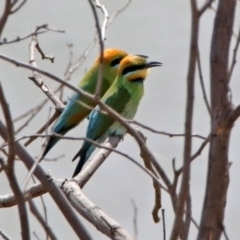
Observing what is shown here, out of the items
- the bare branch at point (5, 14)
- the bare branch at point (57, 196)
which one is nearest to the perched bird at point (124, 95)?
the bare branch at point (57, 196)

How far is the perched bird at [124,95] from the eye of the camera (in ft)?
7.15

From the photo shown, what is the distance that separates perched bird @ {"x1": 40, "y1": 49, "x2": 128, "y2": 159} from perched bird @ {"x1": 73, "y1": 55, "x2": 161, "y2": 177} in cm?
7

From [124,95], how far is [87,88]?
0.23 meters

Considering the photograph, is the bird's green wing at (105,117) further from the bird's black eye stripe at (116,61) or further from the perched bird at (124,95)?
the bird's black eye stripe at (116,61)

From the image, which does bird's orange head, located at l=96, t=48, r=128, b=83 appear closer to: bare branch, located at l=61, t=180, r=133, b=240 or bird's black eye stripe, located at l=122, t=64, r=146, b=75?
bird's black eye stripe, located at l=122, t=64, r=146, b=75

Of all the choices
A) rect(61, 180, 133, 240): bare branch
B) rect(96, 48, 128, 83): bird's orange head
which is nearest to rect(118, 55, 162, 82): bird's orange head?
rect(96, 48, 128, 83): bird's orange head

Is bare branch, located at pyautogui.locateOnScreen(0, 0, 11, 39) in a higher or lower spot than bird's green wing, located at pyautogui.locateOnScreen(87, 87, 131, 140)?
lower

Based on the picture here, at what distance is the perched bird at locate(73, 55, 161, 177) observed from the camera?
2.18m

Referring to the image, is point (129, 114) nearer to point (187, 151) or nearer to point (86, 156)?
point (86, 156)

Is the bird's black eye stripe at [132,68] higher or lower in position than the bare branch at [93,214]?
higher

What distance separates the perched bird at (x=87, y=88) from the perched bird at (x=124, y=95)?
67mm

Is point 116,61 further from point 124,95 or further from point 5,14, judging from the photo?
point 5,14

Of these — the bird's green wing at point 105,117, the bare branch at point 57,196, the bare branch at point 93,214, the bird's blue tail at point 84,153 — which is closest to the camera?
the bare branch at point 57,196

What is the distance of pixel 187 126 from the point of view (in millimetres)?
589
